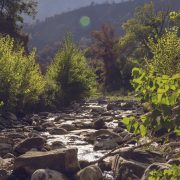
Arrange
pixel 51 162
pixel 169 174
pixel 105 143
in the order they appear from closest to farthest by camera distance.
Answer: pixel 169 174 → pixel 51 162 → pixel 105 143

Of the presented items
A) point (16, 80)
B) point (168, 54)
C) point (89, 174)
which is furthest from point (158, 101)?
point (16, 80)

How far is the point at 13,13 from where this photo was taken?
45.2 meters

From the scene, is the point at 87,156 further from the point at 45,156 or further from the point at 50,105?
the point at 50,105

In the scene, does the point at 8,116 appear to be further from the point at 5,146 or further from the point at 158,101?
the point at 158,101

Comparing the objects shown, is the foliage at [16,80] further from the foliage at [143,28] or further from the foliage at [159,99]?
the foliage at [143,28]

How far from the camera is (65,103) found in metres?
38.2

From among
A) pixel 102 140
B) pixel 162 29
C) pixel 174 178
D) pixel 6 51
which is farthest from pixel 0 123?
pixel 162 29

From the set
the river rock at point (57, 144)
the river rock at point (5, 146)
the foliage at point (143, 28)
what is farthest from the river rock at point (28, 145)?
the foliage at point (143, 28)

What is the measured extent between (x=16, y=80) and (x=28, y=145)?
12.1 m

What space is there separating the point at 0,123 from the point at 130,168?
1353cm

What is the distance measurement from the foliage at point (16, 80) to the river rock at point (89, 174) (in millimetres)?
15827

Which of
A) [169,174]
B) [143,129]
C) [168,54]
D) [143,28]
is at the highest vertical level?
[143,28]

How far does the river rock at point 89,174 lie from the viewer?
33.3ft

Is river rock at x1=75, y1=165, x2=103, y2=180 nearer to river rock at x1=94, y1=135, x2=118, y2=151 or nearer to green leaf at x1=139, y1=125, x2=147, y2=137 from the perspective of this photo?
river rock at x1=94, y1=135, x2=118, y2=151
